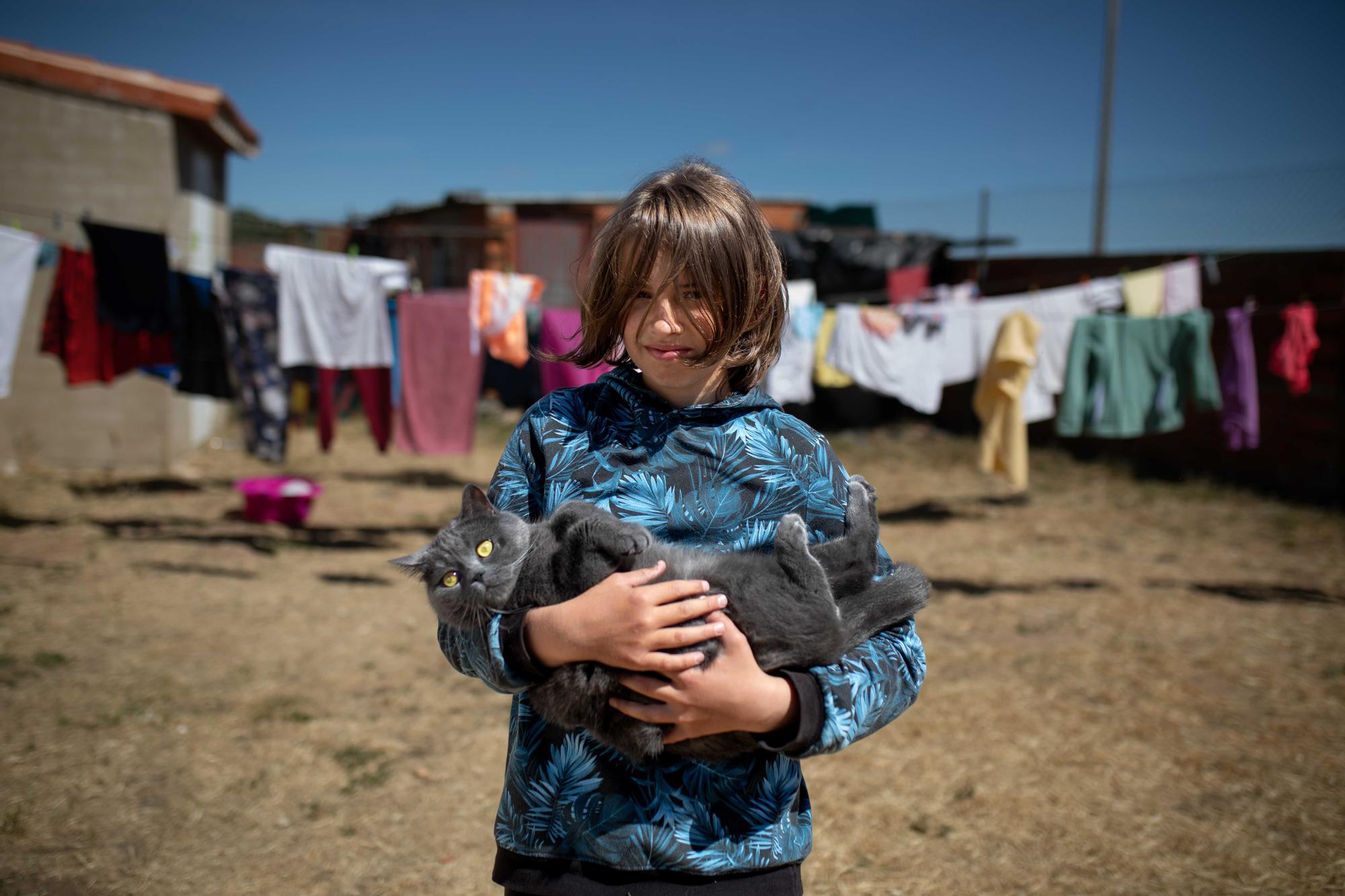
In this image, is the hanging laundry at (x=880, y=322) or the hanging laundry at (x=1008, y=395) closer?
the hanging laundry at (x=1008, y=395)

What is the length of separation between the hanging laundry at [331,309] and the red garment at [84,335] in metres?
0.99

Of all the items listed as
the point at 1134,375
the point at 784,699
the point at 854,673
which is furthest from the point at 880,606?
the point at 1134,375

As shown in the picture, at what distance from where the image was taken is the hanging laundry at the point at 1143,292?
709 centimetres

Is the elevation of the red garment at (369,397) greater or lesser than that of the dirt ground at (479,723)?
greater

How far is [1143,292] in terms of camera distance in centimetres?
711

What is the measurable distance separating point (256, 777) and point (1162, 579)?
22.3ft

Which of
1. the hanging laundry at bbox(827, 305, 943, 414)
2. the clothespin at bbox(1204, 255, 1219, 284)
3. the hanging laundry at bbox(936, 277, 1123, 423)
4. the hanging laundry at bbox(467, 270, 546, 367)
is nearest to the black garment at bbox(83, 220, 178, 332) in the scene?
the hanging laundry at bbox(467, 270, 546, 367)

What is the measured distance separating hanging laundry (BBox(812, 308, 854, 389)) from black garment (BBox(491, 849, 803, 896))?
6.56 meters

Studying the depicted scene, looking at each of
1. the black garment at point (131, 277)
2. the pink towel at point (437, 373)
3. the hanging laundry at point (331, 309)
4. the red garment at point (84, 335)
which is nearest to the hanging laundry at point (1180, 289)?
the pink towel at point (437, 373)

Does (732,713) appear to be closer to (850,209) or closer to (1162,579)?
(1162,579)

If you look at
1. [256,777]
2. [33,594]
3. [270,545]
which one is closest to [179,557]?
[270,545]

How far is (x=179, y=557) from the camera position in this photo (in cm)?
688

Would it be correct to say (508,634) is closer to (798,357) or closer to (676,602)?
(676,602)

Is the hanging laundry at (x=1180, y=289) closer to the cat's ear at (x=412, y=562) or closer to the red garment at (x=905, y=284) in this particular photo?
the red garment at (x=905, y=284)
